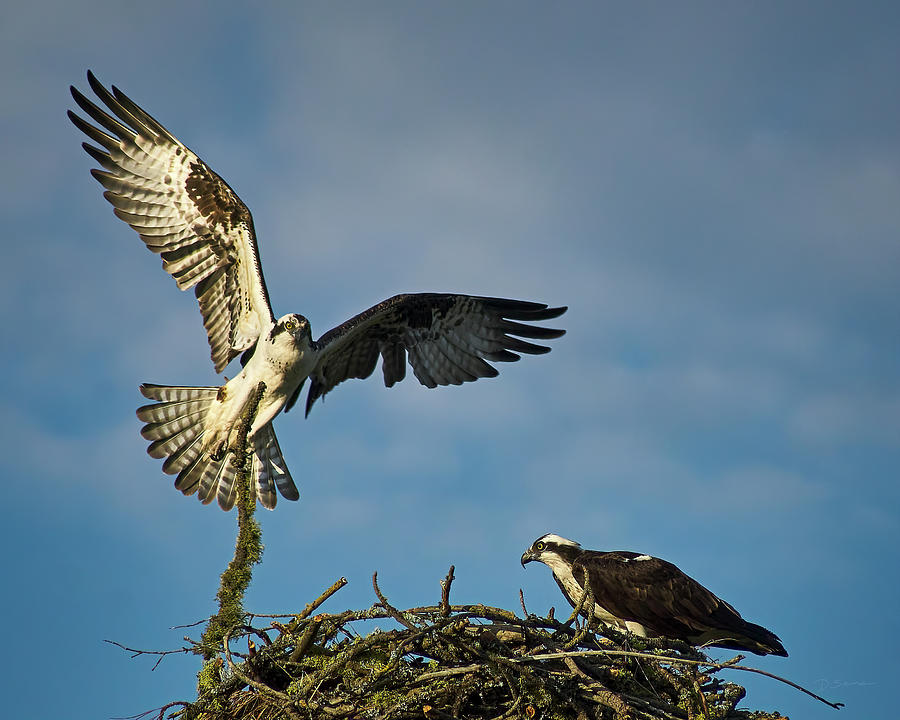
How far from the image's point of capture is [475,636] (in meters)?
5.81

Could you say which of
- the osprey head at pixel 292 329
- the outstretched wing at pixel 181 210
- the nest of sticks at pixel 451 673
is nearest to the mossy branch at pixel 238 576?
the nest of sticks at pixel 451 673

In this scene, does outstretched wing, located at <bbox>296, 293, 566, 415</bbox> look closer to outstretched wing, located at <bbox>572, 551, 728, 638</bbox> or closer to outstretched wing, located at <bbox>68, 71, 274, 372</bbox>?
outstretched wing, located at <bbox>68, 71, 274, 372</bbox>

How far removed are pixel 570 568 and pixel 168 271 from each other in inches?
197

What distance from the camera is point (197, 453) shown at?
9508mm

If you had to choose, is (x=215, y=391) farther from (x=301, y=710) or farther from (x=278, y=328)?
(x=301, y=710)

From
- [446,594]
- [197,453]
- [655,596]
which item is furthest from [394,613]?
[197,453]

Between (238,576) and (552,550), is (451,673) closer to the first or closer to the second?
(238,576)

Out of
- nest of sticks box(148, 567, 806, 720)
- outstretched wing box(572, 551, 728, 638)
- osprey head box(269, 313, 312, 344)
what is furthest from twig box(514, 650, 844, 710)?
osprey head box(269, 313, 312, 344)

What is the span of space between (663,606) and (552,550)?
1.09 meters

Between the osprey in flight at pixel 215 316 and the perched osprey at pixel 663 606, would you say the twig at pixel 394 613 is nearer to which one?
the perched osprey at pixel 663 606

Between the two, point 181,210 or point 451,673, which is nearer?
point 451,673

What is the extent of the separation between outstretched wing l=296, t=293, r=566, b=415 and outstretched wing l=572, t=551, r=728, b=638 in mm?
3644

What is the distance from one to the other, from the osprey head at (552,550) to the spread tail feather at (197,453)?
2.54 metres

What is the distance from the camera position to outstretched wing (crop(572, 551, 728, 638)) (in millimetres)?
7414
